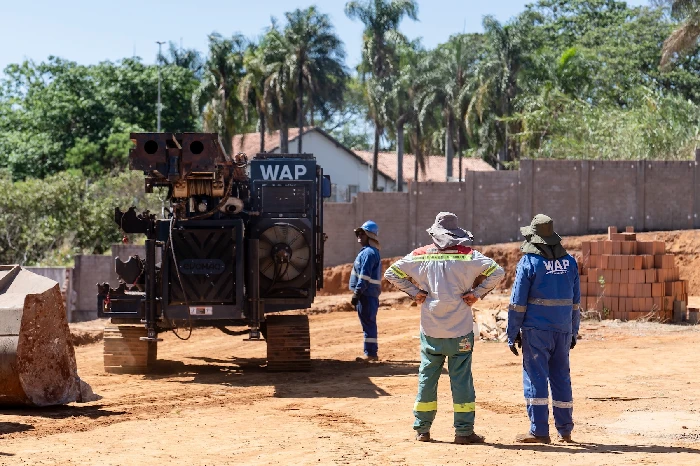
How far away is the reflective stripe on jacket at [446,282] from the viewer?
9438 millimetres

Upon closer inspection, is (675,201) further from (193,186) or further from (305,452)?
(305,452)

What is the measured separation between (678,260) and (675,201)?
266 cm

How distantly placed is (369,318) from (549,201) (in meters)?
16.7

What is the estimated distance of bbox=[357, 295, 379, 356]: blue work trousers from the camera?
52.3 ft

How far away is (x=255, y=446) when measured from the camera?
9211 mm

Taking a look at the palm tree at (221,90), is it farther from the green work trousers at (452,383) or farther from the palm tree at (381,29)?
the green work trousers at (452,383)

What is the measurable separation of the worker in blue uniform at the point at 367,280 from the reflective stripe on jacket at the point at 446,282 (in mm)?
5966

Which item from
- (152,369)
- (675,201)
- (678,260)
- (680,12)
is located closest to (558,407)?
(152,369)

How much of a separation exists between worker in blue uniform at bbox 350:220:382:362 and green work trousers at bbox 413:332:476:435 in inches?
242

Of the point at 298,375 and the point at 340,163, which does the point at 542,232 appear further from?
the point at 340,163

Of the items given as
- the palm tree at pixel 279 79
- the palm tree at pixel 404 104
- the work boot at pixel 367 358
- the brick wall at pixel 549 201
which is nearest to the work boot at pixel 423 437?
the work boot at pixel 367 358

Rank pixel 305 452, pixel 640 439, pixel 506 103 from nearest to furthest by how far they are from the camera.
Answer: pixel 305 452 < pixel 640 439 < pixel 506 103

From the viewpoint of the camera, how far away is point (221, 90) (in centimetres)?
5478

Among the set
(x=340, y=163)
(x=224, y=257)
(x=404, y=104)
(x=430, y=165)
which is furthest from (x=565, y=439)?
(x=430, y=165)
